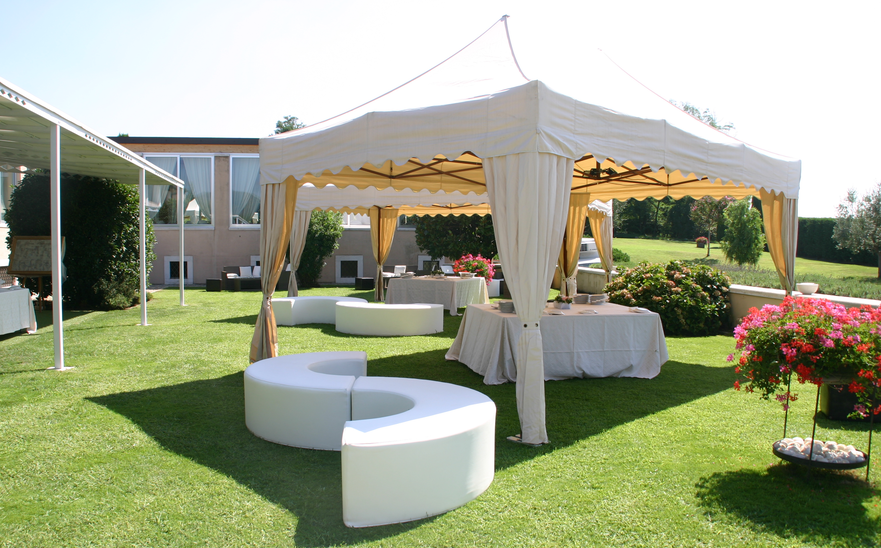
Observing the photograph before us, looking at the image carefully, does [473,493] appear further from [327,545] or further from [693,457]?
[693,457]

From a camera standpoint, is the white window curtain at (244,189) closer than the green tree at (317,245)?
No

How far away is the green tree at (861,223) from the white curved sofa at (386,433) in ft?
72.5

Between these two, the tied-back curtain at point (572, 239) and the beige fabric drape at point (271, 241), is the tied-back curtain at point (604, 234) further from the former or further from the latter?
the beige fabric drape at point (271, 241)

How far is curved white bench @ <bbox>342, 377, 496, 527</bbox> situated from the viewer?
9.56 feet

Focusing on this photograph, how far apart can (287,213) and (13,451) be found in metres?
3.18

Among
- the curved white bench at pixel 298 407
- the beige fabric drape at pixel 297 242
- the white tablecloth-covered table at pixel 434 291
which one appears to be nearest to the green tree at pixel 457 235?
the white tablecloth-covered table at pixel 434 291

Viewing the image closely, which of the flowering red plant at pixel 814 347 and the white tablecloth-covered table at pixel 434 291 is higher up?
the flowering red plant at pixel 814 347

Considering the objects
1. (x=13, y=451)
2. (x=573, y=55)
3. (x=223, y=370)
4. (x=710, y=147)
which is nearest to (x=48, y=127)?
(x=223, y=370)

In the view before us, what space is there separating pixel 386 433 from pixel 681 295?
24.3ft

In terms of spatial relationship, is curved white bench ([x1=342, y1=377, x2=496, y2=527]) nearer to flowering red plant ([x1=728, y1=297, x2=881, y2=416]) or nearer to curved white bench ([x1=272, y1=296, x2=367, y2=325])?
flowering red plant ([x1=728, y1=297, x2=881, y2=416])

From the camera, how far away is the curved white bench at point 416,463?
2914 mm

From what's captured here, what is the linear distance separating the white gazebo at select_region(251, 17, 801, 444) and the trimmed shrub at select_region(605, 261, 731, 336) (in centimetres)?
264

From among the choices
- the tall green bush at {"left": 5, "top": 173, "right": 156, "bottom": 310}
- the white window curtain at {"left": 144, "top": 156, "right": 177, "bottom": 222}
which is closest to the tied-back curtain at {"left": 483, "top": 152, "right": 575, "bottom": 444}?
the tall green bush at {"left": 5, "top": 173, "right": 156, "bottom": 310}

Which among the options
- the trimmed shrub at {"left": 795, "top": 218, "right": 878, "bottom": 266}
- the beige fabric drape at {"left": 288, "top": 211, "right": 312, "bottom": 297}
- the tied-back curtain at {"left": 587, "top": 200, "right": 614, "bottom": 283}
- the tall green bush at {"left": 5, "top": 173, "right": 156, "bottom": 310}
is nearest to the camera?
the tall green bush at {"left": 5, "top": 173, "right": 156, "bottom": 310}
